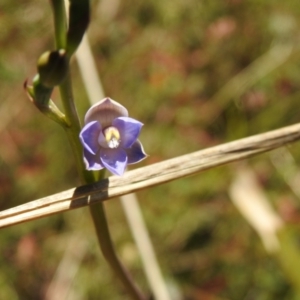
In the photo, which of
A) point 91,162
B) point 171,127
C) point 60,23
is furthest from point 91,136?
point 171,127

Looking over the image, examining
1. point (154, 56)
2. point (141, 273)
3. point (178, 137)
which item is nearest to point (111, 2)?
point (154, 56)

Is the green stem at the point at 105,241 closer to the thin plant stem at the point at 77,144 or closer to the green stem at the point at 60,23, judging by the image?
the thin plant stem at the point at 77,144

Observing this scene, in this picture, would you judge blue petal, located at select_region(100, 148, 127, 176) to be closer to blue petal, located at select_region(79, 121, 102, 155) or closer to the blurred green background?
blue petal, located at select_region(79, 121, 102, 155)

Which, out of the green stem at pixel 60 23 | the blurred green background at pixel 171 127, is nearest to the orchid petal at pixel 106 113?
the green stem at pixel 60 23

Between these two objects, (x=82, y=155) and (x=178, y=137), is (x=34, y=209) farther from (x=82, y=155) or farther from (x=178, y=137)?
(x=178, y=137)

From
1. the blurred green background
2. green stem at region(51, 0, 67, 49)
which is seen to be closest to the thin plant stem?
green stem at region(51, 0, 67, 49)
